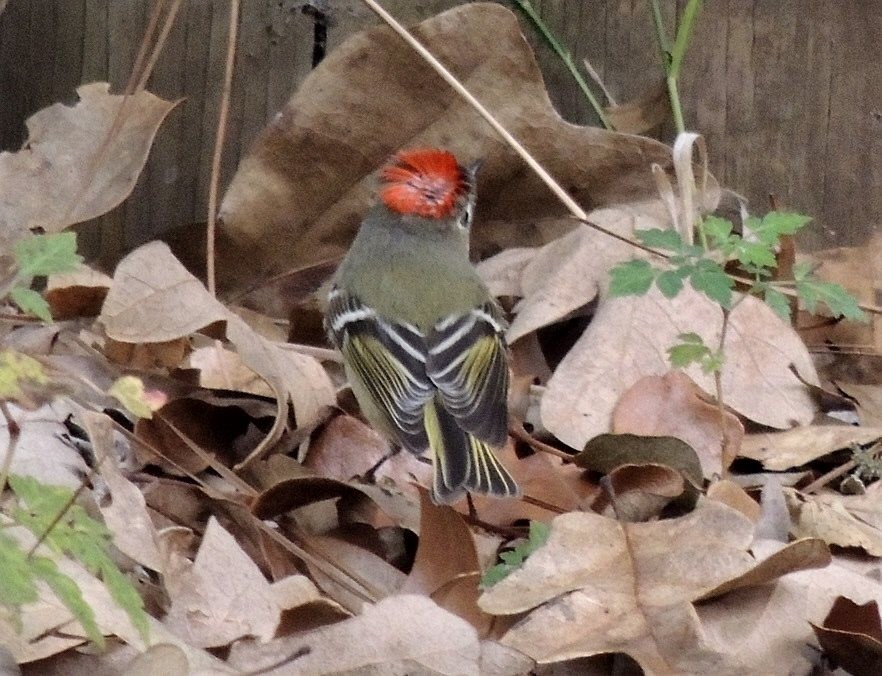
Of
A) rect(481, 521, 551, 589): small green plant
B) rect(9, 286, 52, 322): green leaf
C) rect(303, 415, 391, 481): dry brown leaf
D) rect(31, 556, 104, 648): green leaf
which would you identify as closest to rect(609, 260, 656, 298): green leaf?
rect(481, 521, 551, 589): small green plant

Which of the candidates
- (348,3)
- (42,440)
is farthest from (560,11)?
(42,440)

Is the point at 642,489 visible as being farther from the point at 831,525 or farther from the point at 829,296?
the point at 829,296

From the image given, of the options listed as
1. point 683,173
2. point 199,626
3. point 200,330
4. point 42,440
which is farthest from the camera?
point 683,173

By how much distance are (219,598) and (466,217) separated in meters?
1.94

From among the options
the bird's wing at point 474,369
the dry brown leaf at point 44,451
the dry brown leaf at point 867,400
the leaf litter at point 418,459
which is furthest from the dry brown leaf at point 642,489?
the dry brown leaf at point 44,451

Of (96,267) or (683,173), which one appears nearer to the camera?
(683,173)

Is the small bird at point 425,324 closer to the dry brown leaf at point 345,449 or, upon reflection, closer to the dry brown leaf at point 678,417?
the dry brown leaf at point 345,449

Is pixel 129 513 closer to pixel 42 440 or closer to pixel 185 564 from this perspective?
pixel 185 564

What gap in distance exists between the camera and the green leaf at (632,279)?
121 inches

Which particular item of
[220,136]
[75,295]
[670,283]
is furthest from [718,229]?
A: [75,295]

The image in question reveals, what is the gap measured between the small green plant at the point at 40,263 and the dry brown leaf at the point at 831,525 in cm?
163

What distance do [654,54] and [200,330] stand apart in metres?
1.66

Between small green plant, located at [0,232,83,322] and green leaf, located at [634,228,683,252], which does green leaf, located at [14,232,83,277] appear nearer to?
small green plant, located at [0,232,83,322]

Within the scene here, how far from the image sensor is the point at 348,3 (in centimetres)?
427
